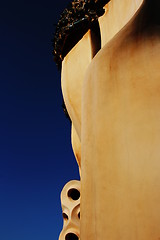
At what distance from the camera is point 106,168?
5.99 ft

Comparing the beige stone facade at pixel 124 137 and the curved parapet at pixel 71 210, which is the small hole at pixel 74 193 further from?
the beige stone facade at pixel 124 137

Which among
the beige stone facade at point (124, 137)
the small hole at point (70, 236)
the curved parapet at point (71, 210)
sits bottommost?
the small hole at point (70, 236)

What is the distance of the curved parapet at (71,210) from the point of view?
362 centimetres

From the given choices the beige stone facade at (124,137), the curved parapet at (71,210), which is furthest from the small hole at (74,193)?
the beige stone facade at (124,137)

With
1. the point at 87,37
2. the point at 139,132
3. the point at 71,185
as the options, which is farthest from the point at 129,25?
the point at 71,185

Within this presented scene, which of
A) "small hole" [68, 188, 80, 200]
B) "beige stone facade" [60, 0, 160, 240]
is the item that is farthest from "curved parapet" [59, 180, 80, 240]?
"beige stone facade" [60, 0, 160, 240]

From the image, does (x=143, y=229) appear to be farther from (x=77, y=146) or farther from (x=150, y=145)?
(x=77, y=146)

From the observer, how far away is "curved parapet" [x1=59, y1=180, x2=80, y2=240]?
11.9 feet

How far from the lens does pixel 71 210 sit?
3.74m

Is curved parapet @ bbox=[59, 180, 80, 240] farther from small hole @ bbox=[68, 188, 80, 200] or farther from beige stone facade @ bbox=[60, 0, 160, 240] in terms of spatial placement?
beige stone facade @ bbox=[60, 0, 160, 240]

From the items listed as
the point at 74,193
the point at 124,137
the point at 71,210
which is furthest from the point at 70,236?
the point at 124,137

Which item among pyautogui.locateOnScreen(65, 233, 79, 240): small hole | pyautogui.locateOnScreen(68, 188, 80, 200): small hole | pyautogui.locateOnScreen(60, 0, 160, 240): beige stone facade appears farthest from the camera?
pyautogui.locateOnScreen(68, 188, 80, 200): small hole

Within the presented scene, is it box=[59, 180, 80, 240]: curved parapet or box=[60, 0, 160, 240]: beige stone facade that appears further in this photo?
box=[59, 180, 80, 240]: curved parapet

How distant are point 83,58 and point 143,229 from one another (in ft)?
7.52
